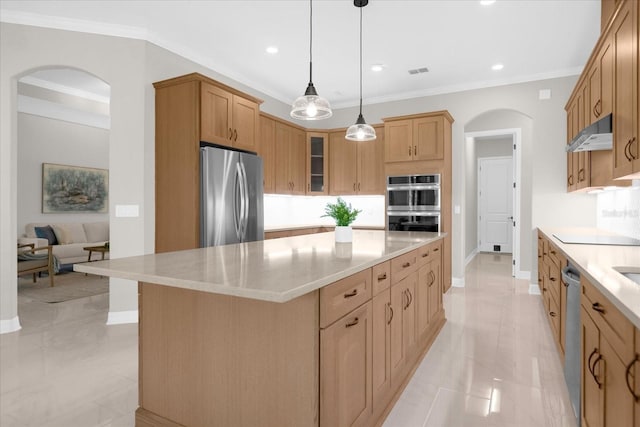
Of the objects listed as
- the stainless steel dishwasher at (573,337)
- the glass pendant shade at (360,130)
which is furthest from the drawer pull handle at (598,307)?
the glass pendant shade at (360,130)

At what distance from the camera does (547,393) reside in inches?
90.3

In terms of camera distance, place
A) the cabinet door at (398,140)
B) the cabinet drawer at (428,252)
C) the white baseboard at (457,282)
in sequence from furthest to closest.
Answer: the white baseboard at (457,282) → the cabinet door at (398,140) → the cabinet drawer at (428,252)

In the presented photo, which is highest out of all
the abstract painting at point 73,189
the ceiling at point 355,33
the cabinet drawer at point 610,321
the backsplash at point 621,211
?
the ceiling at point 355,33

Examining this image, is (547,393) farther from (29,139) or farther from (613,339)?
(29,139)

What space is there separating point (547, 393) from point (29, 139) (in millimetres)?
8065

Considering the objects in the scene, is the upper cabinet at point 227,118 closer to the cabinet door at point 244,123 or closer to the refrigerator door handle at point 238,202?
the cabinet door at point 244,123

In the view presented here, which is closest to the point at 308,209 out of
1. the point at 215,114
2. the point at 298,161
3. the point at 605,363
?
the point at 298,161

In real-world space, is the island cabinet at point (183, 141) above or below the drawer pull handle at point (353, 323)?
above

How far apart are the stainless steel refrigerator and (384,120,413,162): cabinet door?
2021 mm

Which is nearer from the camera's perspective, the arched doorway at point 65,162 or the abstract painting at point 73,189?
the arched doorway at point 65,162

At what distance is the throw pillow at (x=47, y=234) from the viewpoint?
6.12m

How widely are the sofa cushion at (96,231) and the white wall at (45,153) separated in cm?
33

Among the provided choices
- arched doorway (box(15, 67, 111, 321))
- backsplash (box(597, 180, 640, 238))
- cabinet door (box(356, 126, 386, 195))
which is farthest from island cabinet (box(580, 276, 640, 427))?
arched doorway (box(15, 67, 111, 321))

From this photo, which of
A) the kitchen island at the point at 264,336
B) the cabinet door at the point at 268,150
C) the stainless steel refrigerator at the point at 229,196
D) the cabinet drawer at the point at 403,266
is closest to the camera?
the kitchen island at the point at 264,336
